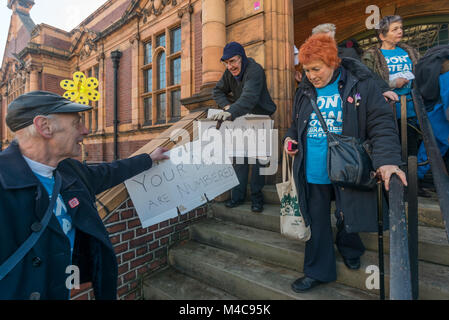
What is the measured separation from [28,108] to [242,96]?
5.79ft

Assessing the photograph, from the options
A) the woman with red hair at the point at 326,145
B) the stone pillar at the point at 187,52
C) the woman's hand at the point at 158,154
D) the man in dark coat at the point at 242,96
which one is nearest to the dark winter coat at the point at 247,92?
the man in dark coat at the point at 242,96

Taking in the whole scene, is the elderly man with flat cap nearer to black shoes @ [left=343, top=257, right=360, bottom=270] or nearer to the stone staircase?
the stone staircase

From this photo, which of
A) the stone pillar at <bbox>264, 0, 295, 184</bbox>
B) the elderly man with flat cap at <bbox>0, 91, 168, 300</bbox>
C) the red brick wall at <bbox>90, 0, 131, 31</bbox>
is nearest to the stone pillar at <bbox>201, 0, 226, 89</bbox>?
the stone pillar at <bbox>264, 0, 295, 184</bbox>

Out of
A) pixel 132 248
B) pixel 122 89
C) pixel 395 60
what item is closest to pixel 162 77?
pixel 122 89

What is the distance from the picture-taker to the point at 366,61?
259 centimetres

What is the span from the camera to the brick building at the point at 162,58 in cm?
257

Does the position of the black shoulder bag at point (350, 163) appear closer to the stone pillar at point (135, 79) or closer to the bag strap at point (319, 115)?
the bag strap at point (319, 115)

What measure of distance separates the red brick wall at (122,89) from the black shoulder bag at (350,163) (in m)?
8.80

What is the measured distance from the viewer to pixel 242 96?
7.98ft

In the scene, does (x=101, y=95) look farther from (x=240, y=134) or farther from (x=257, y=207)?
(x=257, y=207)

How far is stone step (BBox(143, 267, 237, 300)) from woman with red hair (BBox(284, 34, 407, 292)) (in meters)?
0.77
